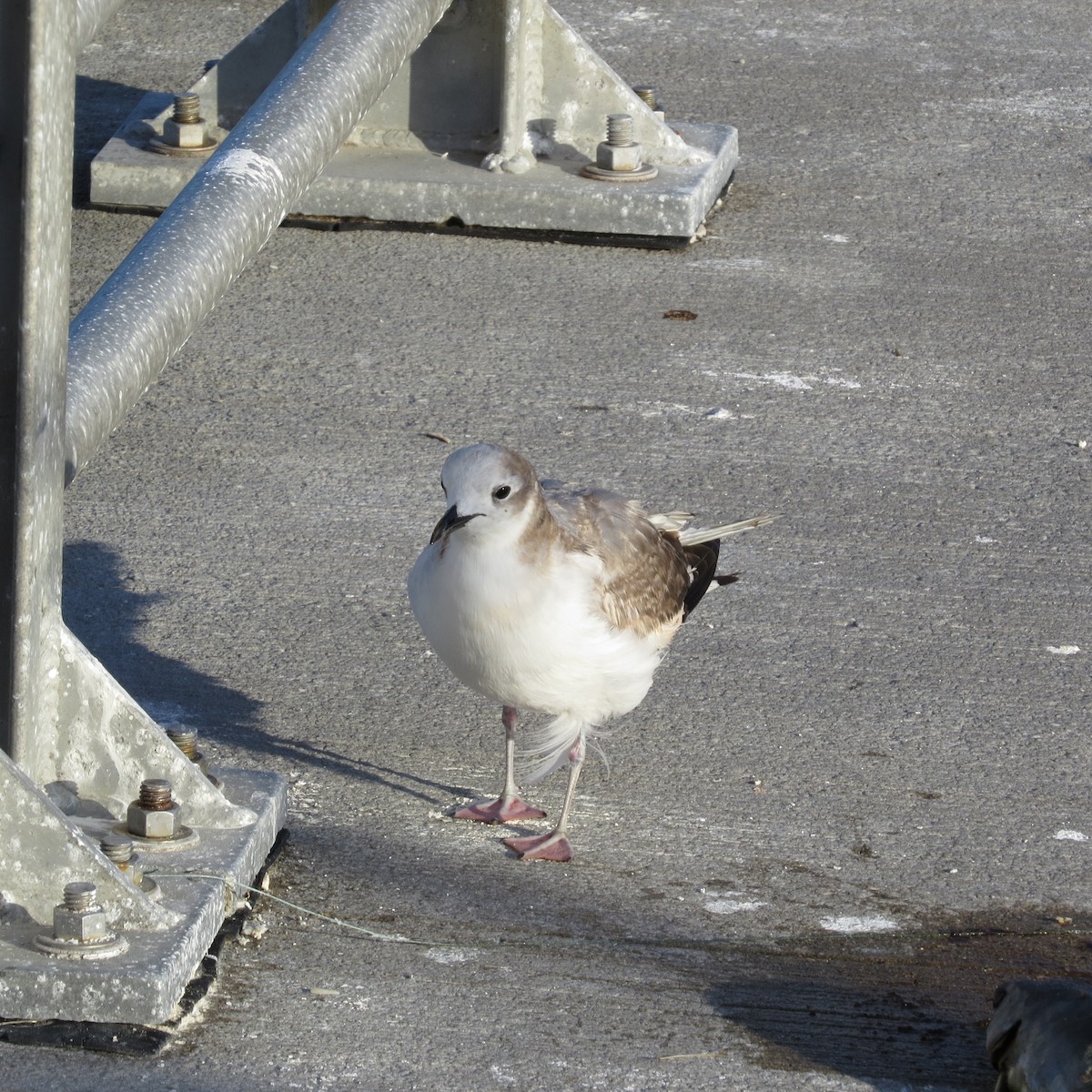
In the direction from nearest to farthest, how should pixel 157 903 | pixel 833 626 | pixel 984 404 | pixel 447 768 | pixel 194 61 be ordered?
pixel 157 903
pixel 447 768
pixel 833 626
pixel 984 404
pixel 194 61

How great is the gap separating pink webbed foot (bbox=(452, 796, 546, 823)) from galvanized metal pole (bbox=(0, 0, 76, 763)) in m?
0.98

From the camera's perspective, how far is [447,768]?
4.08 metres

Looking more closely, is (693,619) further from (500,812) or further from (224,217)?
(224,217)

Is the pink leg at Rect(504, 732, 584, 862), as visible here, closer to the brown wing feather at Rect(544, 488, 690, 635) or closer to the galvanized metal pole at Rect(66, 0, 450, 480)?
the brown wing feather at Rect(544, 488, 690, 635)

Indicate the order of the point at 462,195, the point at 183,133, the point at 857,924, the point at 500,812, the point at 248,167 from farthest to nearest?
the point at 183,133 < the point at 462,195 < the point at 248,167 < the point at 500,812 < the point at 857,924

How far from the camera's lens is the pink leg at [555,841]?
3.74 metres

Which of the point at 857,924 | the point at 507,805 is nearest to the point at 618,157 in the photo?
the point at 507,805

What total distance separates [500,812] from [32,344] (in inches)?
57.9

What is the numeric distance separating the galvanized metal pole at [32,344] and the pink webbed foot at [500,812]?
0.98 m

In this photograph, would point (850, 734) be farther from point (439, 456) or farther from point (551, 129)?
point (551, 129)

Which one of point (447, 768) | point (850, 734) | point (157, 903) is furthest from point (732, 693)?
point (157, 903)

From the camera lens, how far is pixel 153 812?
3332 mm

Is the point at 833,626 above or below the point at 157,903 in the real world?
below

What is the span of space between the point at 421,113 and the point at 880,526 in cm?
297
